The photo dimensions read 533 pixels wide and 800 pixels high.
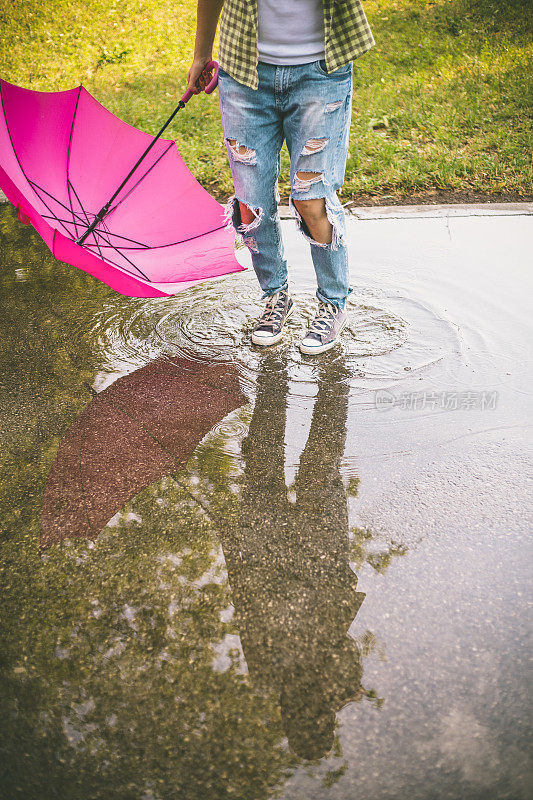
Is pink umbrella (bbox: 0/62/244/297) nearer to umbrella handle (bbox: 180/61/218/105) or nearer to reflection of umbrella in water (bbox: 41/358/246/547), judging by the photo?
umbrella handle (bbox: 180/61/218/105)

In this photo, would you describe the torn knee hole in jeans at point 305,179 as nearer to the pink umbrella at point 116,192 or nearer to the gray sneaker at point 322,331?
the pink umbrella at point 116,192

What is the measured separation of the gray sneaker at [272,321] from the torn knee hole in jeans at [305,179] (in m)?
0.62

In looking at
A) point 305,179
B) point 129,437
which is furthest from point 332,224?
point 129,437

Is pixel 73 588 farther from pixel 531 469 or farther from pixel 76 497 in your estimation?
pixel 531 469

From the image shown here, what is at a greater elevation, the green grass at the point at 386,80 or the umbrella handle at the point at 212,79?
the umbrella handle at the point at 212,79

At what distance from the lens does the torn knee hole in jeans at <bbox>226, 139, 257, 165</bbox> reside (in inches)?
110

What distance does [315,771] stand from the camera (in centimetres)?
161

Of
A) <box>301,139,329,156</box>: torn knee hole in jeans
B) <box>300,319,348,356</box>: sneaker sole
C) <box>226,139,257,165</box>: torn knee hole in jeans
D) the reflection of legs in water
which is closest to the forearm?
<box>226,139,257,165</box>: torn knee hole in jeans

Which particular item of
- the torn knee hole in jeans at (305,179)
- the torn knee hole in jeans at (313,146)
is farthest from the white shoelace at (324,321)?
the torn knee hole in jeans at (313,146)

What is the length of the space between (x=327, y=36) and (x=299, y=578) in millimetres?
1907

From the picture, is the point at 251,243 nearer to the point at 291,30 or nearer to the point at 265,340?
the point at 265,340

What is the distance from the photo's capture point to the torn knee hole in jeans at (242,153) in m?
2.80

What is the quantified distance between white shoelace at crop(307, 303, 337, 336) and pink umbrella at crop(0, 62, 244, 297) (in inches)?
17.5

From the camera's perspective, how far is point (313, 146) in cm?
269
